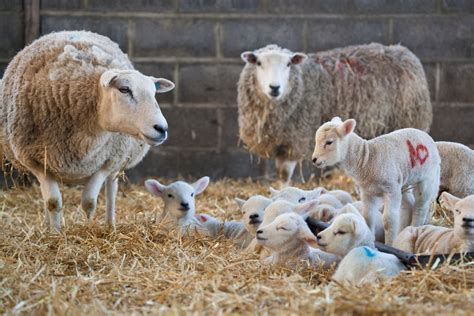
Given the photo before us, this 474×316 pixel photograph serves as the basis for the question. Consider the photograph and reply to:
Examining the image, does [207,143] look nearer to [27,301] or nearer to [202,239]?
[202,239]

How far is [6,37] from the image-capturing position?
9.00 metres

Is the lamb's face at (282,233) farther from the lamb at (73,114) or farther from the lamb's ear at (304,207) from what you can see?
the lamb at (73,114)

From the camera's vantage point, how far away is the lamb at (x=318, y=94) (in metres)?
8.20

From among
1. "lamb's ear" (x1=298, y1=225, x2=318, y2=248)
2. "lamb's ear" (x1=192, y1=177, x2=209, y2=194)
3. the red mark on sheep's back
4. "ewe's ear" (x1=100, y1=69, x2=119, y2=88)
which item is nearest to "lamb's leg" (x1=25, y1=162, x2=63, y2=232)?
"ewe's ear" (x1=100, y1=69, x2=119, y2=88)

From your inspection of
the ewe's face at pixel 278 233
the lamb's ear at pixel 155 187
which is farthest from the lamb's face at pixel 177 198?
the ewe's face at pixel 278 233

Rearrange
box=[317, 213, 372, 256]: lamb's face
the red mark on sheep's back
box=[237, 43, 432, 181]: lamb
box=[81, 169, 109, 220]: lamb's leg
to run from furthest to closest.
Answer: box=[237, 43, 432, 181]: lamb → box=[81, 169, 109, 220]: lamb's leg → the red mark on sheep's back → box=[317, 213, 372, 256]: lamb's face

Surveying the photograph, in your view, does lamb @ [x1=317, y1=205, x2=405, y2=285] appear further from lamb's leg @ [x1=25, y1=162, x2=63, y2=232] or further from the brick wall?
the brick wall

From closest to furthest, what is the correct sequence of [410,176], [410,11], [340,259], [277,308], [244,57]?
[277,308] < [340,259] < [410,176] < [244,57] < [410,11]

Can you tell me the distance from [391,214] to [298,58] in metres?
3.60

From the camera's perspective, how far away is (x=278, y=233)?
4.52 metres

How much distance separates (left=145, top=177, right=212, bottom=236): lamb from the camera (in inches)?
225

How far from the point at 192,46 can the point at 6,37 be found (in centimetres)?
191

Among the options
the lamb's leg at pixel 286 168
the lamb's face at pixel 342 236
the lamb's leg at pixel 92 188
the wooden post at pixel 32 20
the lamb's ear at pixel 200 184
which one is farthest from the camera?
the wooden post at pixel 32 20

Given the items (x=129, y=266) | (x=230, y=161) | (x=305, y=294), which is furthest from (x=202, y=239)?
(x=230, y=161)
